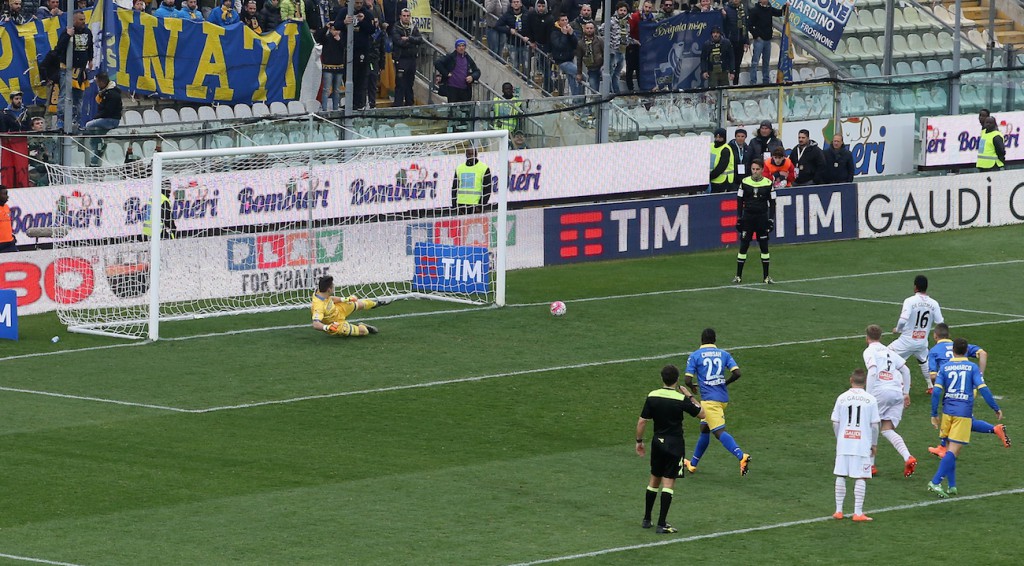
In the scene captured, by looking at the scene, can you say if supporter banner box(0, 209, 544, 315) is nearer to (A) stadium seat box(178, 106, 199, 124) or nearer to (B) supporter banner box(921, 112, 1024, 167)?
(A) stadium seat box(178, 106, 199, 124)

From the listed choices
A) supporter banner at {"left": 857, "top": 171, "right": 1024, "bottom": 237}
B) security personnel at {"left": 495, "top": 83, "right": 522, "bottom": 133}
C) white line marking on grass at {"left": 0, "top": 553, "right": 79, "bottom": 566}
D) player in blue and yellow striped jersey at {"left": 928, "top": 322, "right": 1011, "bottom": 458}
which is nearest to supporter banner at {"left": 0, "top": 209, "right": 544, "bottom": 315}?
security personnel at {"left": 495, "top": 83, "right": 522, "bottom": 133}

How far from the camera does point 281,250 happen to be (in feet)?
89.7

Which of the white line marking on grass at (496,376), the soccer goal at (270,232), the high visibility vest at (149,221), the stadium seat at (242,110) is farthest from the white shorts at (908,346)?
the stadium seat at (242,110)

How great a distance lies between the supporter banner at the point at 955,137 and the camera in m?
37.9

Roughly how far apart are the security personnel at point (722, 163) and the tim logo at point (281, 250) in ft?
31.1

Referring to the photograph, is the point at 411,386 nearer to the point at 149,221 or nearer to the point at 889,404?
the point at 149,221

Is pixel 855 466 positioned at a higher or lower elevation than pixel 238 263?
lower

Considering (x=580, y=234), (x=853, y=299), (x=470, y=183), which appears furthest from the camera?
(x=580, y=234)

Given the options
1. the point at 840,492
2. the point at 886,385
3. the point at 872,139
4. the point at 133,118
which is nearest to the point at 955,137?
the point at 872,139

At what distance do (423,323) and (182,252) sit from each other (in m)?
3.82

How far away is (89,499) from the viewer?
56.2 ft

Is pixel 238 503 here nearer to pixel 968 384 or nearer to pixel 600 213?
pixel 968 384

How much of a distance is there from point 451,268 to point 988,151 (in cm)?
1419

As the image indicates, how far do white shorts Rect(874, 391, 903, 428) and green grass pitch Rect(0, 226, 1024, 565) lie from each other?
28.1 inches
